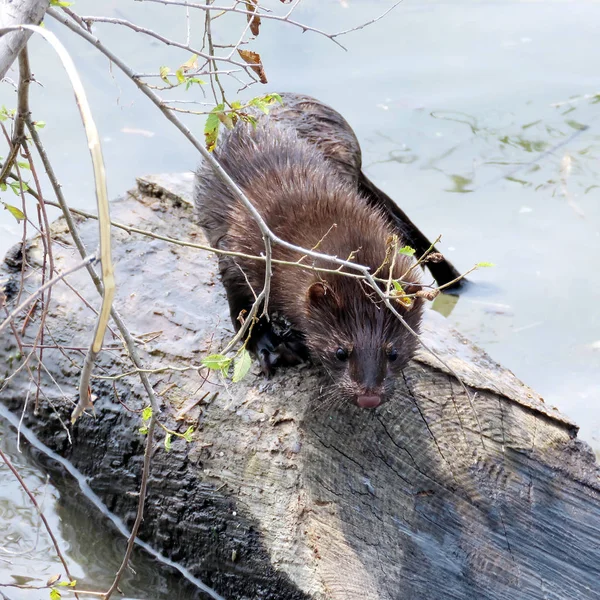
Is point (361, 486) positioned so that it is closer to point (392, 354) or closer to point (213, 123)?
point (392, 354)

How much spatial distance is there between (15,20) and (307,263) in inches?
79.1

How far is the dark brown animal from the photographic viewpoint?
357 centimetres

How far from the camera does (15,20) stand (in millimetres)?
1983

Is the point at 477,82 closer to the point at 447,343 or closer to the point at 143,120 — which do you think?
the point at 143,120

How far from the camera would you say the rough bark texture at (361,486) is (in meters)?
3.22

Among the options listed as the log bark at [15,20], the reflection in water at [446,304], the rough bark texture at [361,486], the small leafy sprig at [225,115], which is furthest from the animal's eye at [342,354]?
the reflection in water at [446,304]

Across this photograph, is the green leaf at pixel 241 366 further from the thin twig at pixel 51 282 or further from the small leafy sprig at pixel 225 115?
the thin twig at pixel 51 282

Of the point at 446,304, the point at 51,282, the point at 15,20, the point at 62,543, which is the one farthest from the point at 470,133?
the point at 51,282

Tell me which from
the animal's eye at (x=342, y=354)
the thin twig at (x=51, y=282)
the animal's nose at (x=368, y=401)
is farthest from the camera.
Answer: the animal's eye at (x=342, y=354)

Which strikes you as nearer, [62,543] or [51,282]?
[51,282]

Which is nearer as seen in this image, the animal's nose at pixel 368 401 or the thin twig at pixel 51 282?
the thin twig at pixel 51 282

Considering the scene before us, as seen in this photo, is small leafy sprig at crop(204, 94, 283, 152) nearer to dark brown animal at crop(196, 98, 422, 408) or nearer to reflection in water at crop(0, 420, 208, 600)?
dark brown animal at crop(196, 98, 422, 408)

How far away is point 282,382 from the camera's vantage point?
3666 millimetres

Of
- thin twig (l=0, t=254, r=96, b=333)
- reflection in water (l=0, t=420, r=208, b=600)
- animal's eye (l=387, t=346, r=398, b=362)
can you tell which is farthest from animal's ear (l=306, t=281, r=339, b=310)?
thin twig (l=0, t=254, r=96, b=333)
